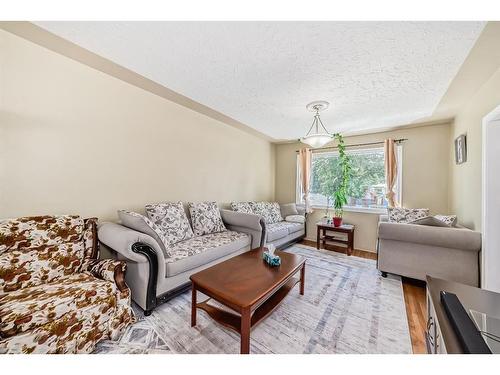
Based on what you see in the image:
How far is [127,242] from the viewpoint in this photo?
Answer: 1599 mm

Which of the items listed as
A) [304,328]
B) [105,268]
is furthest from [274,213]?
[105,268]

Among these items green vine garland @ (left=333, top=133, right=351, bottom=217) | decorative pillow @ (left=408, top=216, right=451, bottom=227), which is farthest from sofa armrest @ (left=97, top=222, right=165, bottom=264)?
green vine garland @ (left=333, top=133, right=351, bottom=217)

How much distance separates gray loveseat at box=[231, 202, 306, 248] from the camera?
324 centimetres

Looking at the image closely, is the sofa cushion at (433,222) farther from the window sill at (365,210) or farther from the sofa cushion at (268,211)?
the sofa cushion at (268,211)

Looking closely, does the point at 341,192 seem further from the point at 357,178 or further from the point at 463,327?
the point at 463,327

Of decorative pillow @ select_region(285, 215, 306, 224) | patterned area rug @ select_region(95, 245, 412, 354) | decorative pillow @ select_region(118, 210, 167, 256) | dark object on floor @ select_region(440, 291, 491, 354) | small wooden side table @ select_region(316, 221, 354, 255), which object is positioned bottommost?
patterned area rug @ select_region(95, 245, 412, 354)

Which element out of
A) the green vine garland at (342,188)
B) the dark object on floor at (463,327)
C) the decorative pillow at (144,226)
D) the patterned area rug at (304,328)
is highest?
the green vine garland at (342,188)

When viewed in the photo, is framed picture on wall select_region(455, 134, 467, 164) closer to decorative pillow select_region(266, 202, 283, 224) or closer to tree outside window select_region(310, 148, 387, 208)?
tree outside window select_region(310, 148, 387, 208)

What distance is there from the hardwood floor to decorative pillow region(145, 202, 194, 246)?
7.72 feet

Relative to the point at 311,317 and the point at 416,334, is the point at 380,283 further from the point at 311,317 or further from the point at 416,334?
the point at 311,317

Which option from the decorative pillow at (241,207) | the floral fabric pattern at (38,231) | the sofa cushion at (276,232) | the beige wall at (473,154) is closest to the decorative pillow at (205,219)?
the decorative pillow at (241,207)

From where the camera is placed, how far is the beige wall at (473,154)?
189 cm
